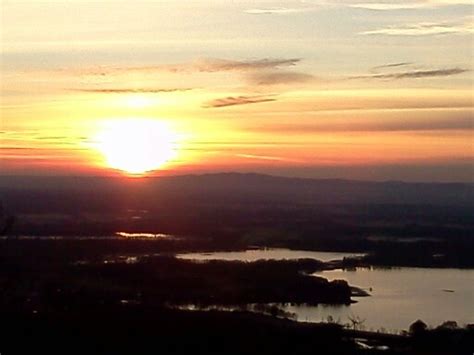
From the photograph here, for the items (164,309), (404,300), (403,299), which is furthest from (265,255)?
(164,309)

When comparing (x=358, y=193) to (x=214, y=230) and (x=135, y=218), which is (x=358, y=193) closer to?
(x=135, y=218)

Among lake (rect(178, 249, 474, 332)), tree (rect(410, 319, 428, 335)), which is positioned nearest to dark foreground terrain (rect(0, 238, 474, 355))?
tree (rect(410, 319, 428, 335))

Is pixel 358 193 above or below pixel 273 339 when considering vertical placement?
above

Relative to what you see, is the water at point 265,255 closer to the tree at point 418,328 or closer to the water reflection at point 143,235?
the water reflection at point 143,235

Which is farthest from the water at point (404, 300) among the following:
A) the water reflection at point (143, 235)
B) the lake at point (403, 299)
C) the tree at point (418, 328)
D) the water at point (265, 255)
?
the water reflection at point (143, 235)

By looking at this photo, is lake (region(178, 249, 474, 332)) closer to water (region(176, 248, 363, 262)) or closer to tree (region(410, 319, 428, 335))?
tree (region(410, 319, 428, 335))

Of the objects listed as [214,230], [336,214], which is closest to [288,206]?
[336,214]

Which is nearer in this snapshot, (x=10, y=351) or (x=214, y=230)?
(x=10, y=351)

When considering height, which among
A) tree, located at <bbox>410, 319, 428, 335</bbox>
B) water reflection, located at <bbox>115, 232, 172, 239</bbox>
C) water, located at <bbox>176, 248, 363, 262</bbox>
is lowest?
tree, located at <bbox>410, 319, 428, 335</bbox>
